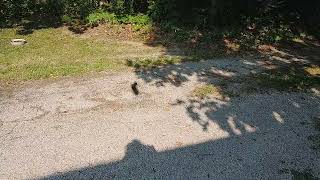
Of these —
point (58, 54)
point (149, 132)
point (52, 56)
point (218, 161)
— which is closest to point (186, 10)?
point (58, 54)

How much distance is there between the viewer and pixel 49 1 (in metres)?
15.0

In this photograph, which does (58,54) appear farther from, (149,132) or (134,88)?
(149,132)

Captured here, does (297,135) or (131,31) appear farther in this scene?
(131,31)

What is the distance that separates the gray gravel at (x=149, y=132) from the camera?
683 cm

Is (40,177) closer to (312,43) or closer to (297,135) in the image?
(297,135)

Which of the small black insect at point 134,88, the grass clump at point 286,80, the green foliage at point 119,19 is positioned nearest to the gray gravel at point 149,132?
the small black insect at point 134,88

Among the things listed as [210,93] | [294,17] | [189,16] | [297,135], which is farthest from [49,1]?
[297,135]

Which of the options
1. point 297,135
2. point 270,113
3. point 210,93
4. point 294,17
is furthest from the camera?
point 294,17

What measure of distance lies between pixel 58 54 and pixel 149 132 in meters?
5.31

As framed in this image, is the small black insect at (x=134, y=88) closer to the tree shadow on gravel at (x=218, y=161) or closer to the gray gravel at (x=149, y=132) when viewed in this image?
the gray gravel at (x=149, y=132)

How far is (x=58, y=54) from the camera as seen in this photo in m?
12.0

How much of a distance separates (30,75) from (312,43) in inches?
390

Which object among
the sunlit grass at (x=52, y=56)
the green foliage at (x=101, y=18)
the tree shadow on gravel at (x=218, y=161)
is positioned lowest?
the sunlit grass at (x=52, y=56)

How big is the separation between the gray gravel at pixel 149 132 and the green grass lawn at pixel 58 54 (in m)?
0.77
